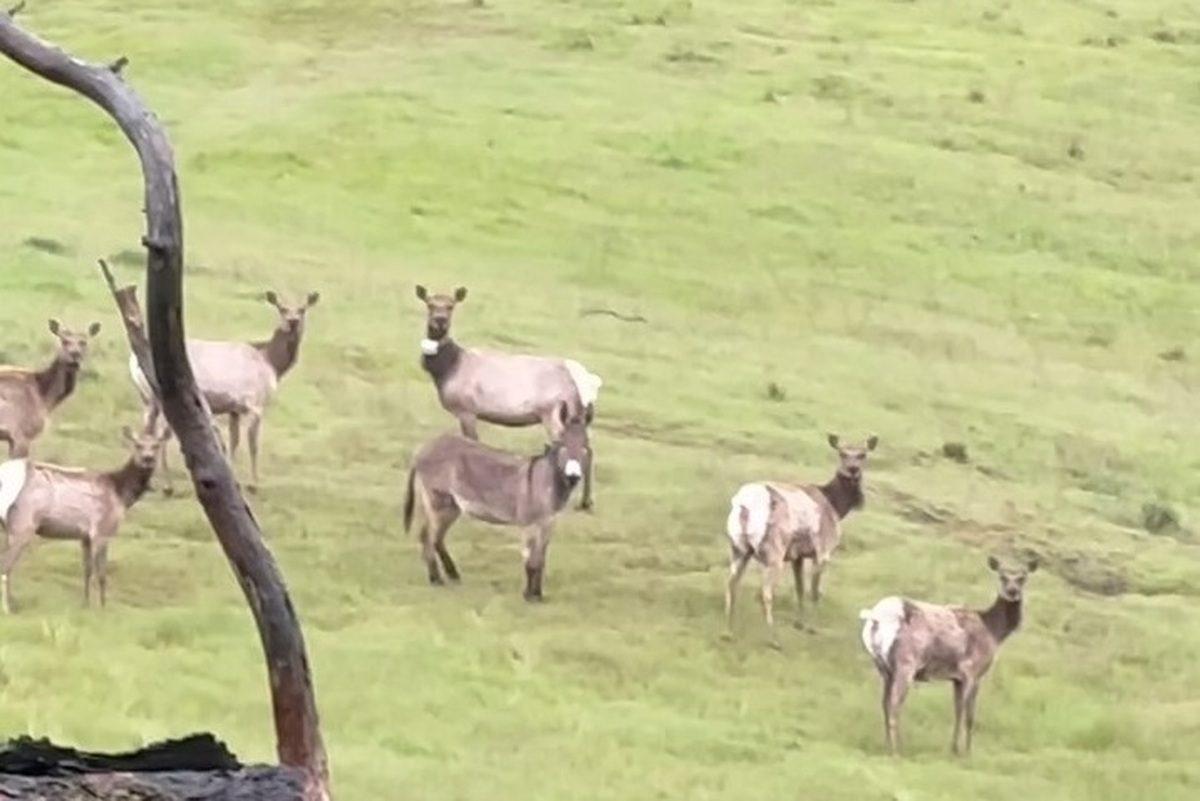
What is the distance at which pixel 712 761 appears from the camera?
496 inches

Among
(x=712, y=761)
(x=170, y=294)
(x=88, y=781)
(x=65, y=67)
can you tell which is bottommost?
(x=712, y=761)

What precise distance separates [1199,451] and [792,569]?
567 cm

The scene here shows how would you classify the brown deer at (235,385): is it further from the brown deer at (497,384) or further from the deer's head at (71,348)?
the brown deer at (497,384)

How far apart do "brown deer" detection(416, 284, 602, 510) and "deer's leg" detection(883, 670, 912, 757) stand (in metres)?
4.35

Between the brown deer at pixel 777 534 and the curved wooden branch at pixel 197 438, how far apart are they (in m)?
8.89

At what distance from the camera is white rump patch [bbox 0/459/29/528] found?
1368 centimetres

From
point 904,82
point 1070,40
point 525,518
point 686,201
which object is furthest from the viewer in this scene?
point 1070,40

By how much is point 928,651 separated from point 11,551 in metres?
5.04

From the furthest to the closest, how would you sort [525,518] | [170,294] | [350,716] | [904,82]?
[904,82] < [525,518] < [350,716] < [170,294]

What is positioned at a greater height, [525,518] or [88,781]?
[88,781]

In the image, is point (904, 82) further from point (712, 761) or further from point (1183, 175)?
point (712, 761)

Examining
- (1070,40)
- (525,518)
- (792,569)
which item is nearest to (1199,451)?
(792,569)

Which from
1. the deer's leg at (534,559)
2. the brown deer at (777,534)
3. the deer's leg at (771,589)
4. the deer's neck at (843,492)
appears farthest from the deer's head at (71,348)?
the deer's neck at (843,492)

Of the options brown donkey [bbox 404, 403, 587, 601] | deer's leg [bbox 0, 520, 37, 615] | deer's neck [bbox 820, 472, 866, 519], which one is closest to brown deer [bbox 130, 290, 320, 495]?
brown donkey [bbox 404, 403, 587, 601]
